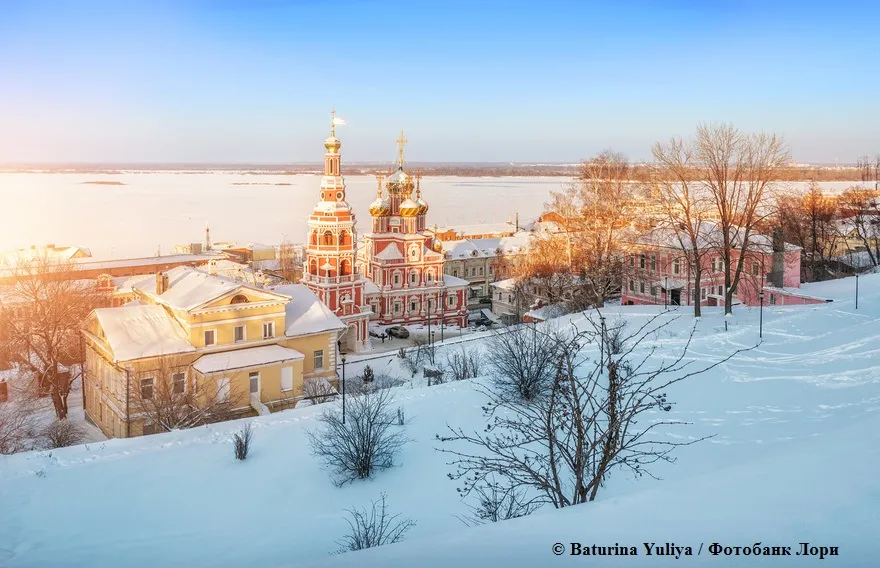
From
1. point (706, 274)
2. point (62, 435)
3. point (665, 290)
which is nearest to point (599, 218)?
point (665, 290)

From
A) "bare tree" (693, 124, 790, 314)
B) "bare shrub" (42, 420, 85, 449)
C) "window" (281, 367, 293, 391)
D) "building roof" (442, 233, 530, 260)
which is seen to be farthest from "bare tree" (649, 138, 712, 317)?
"building roof" (442, 233, 530, 260)

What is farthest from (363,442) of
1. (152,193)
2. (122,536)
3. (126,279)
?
(152,193)

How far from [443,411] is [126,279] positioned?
27.2m

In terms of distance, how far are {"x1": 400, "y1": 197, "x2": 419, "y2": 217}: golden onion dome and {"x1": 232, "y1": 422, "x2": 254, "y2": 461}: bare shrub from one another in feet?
78.6

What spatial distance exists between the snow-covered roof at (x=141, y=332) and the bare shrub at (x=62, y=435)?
203 centimetres

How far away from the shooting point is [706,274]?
87.7 feet

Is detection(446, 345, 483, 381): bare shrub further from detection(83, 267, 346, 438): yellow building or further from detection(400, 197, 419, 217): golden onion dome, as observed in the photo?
detection(400, 197, 419, 217): golden onion dome

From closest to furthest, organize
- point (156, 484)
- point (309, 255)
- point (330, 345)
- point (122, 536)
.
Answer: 1. point (122, 536)
2. point (156, 484)
3. point (330, 345)
4. point (309, 255)

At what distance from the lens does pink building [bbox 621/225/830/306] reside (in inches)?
912

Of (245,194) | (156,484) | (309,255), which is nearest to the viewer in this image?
(156,484)

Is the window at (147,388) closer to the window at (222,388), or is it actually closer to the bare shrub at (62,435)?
the window at (222,388)

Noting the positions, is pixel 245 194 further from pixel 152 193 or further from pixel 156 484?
pixel 156 484

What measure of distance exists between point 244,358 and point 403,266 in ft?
54.0

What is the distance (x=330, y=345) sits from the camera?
21.6 metres
